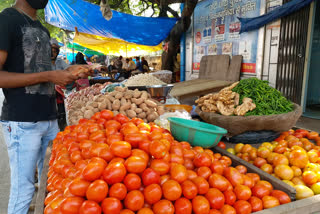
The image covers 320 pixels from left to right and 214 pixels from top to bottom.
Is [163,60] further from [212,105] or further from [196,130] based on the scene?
[196,130]

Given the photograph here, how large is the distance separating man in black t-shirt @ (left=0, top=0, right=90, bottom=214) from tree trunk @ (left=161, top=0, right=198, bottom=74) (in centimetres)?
739

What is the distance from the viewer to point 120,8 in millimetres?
11023

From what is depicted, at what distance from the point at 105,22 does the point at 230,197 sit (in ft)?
27.6

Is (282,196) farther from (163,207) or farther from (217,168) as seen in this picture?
(163,207)

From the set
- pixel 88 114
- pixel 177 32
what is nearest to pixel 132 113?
pixel 88 114

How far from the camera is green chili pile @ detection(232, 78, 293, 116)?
9.14ft

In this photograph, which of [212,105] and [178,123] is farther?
[212,105]

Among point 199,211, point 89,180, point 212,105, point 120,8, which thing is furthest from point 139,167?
point 120,8

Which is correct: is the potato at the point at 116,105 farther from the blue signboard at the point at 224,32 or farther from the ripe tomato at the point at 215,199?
the blue signboard at the point at 224,32

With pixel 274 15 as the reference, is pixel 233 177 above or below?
below

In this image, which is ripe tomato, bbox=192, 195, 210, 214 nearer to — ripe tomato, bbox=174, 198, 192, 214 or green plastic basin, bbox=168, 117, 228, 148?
ripe tomato, bbox=174, 198, 192, 214

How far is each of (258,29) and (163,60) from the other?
5271mm

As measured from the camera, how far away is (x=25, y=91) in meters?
1.83

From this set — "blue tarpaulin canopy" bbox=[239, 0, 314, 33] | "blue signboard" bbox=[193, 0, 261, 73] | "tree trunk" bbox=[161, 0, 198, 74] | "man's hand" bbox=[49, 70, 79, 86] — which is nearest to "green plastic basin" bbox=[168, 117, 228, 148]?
"man's hand" bbox=[49, 70, 79, 86]
